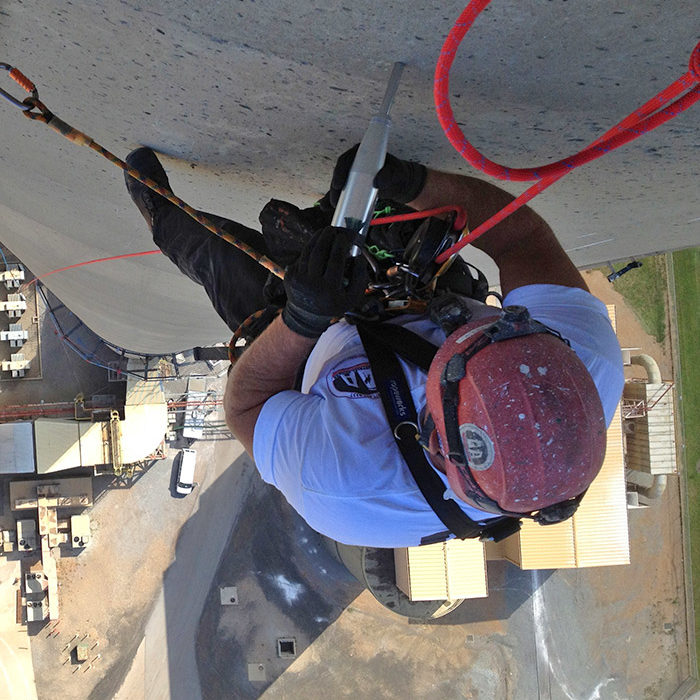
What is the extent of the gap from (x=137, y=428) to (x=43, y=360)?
3.62 ft

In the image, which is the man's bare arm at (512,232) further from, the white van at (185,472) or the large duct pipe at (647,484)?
the large duct pipe at (647,484)

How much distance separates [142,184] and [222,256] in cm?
35

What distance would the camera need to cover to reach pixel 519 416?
856 mm

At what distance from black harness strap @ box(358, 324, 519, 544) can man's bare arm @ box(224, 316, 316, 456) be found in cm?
15

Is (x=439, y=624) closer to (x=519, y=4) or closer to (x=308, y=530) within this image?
(x=308, y=530)

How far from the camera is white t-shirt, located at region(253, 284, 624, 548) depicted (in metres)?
1.12

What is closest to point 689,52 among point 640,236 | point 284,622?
point 640,236

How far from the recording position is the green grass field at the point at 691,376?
18.5ft

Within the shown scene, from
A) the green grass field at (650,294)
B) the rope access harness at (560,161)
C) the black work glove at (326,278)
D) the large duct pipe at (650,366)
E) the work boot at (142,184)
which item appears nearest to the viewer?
the rope access harness at (560,161)

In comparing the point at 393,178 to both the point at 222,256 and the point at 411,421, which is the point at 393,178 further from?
the point at 222,256

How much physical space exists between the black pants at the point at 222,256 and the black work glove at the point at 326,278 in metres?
0.88

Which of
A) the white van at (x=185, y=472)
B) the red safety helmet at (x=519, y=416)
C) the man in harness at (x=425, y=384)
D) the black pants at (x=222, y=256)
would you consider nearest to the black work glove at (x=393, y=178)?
the man in harness at (x=425, y=384)

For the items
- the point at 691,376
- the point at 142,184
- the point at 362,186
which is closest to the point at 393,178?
the point at 362,186

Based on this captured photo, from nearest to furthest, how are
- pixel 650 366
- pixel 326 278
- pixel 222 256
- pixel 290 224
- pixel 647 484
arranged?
pixel 326 278 → pixel 290 224 → pixel 222 256 → pixel 650 366 → pixel 647 484
